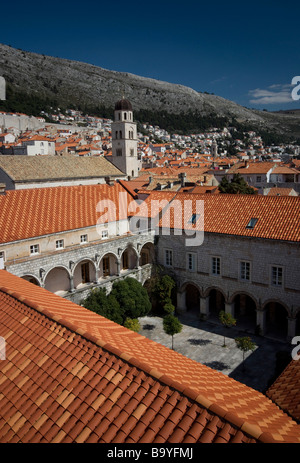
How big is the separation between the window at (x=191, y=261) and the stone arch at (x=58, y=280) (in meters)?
9.34

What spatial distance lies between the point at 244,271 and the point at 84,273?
11.6 meters

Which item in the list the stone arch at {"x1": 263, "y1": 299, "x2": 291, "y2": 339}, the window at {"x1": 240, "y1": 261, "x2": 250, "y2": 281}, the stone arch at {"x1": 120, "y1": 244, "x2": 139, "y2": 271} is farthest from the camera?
the stone arch at {"x1": 120, "y1": 244, "x2": 139, "y2": 271}

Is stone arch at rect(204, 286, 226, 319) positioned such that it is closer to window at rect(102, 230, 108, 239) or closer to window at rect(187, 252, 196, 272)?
window at rect(187, 252, 196, 272)

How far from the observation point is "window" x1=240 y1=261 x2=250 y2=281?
23823 millimetres

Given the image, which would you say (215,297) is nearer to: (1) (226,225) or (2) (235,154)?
(1) (226,225)

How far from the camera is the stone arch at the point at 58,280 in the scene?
75.8 feet

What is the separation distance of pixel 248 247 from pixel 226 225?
2.38 meters

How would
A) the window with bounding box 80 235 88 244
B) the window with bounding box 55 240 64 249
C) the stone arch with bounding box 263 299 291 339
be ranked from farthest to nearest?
the window with bounding box 80 235 88 244, the stone arch with bounding box 263 299 291 339, the window with bounding box 55 240 64 249

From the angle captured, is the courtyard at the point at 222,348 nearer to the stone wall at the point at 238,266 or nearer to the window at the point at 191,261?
the stone wall at the point at 238,266

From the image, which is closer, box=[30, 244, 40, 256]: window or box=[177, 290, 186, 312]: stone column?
box=[30, 244, 40, 256]: window

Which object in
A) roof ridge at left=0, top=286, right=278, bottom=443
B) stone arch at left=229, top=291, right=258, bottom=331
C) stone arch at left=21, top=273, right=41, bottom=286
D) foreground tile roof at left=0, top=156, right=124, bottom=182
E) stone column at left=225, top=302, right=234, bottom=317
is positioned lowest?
stone arch at left=229, top=291, right=258, bottom=331

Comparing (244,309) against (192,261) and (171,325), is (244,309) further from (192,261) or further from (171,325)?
(171,325)

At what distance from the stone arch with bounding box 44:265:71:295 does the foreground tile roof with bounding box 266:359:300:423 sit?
618 inches

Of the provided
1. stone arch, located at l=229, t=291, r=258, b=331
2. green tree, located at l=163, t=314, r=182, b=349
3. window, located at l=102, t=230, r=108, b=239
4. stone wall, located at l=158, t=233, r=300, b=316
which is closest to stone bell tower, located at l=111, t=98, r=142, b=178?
window, located at l=102, t=230, r=108, b=239
